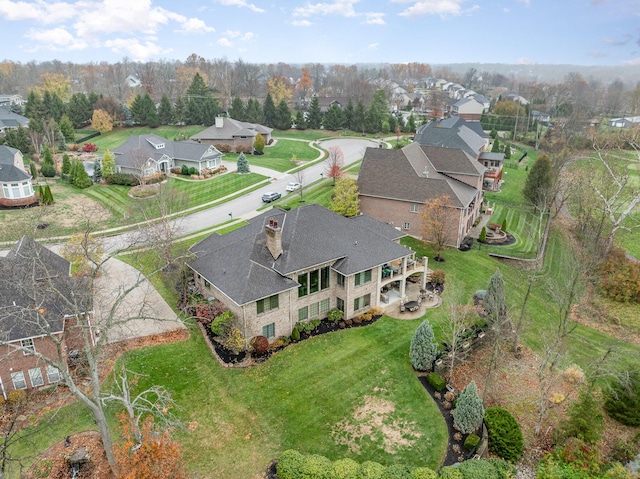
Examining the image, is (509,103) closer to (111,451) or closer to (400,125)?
(400,125)

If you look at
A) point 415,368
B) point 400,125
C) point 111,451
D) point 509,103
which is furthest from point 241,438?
point 509,103

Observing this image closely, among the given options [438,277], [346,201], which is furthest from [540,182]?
[438,277]

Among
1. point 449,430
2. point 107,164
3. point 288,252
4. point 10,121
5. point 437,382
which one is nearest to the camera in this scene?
point 449,430

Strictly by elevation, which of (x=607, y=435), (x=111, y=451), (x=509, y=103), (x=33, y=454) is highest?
(x=509, y=103)

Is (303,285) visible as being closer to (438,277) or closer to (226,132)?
(438,277)

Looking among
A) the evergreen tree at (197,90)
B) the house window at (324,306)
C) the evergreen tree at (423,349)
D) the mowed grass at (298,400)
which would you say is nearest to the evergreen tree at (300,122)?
the evergreen tree at (197,90)

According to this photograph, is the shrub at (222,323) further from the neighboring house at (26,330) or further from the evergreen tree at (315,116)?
the evergreen tree at (315,116)

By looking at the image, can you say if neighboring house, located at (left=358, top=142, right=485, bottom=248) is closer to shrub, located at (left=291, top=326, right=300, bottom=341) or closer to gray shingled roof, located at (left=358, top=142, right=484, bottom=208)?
gray shingled roof, located at (left=358, top=142, right=484, bottom=208)
